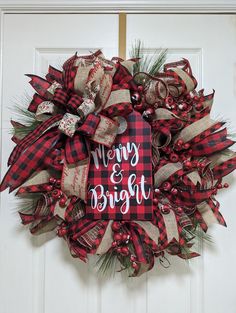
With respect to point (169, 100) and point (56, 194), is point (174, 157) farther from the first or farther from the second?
point (56, 194)

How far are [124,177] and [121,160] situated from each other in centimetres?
5

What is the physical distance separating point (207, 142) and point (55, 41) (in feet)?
2.05

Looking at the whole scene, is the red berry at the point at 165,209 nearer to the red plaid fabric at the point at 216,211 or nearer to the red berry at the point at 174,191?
the red berry at the point at 174,191

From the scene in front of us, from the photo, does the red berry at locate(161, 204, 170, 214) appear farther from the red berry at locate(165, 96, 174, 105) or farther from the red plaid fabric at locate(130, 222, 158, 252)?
the red berry at locate(165, 96, 174, 105)

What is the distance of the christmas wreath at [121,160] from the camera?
80 cm

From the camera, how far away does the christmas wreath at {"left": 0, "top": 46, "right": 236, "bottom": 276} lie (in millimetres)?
799

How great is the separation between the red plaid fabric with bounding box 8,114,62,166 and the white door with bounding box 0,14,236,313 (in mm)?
190

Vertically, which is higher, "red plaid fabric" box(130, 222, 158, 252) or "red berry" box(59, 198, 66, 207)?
"red berry" box(59, 198, 66, 207)

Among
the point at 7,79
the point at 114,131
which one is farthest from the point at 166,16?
the point at 7,79

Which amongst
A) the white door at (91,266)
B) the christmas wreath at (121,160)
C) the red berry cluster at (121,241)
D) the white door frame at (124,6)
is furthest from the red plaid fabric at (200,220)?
the white door frame at (124,6)

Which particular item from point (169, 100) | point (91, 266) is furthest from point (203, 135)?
point (91, 266)

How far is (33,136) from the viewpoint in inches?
32.0

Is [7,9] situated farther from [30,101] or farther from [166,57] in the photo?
[166,57]

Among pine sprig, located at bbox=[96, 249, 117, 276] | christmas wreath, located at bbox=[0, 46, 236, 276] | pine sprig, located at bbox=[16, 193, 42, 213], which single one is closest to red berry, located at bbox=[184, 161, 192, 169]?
christmas wreath, located at bbox=[0, 46, 236, 276]
